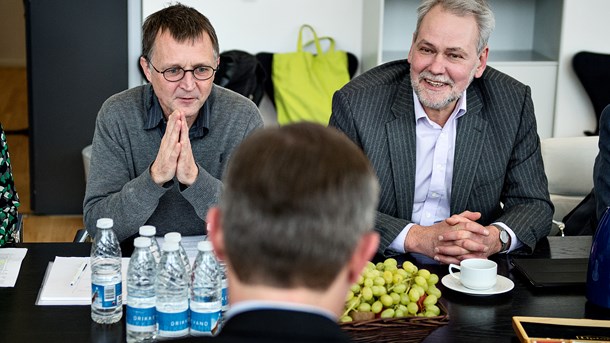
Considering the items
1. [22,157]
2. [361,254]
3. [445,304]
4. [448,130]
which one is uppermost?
[361,254]

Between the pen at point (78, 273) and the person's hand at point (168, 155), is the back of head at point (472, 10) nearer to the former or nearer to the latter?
the person's hand at point (168, 155)

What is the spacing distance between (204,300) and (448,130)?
3.82 ft

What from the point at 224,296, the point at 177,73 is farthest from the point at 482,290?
A: the point at 177,73

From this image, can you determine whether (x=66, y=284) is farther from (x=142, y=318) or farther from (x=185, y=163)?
(x=185, y=163)

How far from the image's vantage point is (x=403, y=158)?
259 centimetres

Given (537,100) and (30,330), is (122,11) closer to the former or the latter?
(537,100)

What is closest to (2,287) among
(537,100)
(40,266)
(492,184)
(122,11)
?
(40,266)

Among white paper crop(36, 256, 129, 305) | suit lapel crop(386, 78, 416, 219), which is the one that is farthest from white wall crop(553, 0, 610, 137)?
white paper crop(36, 256, 129, 305)

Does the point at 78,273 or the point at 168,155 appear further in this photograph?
the point at 168,155

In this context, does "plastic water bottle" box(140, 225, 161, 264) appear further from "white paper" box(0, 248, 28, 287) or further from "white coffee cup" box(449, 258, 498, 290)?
"white coffee cup" box(449, 258, 498, 290)

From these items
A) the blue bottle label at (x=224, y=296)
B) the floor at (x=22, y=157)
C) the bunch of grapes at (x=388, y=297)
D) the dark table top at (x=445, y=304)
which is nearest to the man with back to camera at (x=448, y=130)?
the dark table top at (x=445, y=304)

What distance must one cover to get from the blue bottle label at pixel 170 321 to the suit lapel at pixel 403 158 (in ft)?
3.42

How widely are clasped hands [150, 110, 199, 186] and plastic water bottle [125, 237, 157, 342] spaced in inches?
21.6

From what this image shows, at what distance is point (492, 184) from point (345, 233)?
5.45 feet
